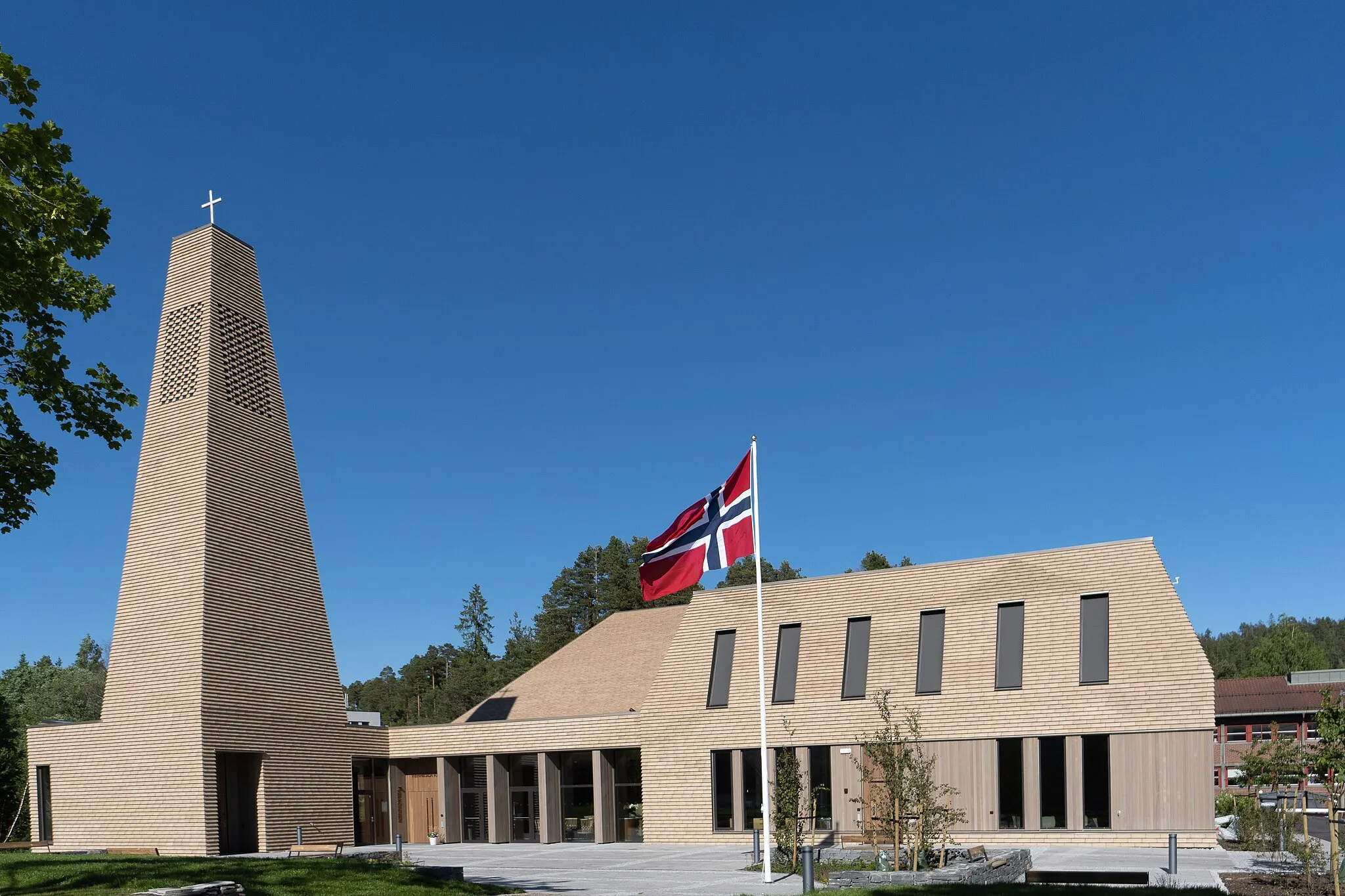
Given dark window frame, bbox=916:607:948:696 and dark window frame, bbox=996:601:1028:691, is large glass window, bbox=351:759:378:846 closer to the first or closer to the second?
dark window frame, bbox=916:607:948:696

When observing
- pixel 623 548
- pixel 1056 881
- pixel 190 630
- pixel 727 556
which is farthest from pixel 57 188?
pixel 623 548

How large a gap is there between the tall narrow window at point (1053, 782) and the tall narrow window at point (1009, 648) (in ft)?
5.25

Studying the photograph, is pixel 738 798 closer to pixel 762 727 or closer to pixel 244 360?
pixel 762 727

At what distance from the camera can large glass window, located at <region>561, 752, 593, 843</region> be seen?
36.2 m

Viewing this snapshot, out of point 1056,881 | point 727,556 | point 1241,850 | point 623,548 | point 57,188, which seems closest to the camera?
point 57,188

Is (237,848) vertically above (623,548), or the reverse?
(623,548)

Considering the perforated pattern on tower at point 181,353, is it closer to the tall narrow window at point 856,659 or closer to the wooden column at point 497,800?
the wooden column at point 497,800

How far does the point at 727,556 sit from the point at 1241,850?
13.4m

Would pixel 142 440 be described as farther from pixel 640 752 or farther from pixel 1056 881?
pixel 1056 881

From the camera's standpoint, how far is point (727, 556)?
22.9 meters

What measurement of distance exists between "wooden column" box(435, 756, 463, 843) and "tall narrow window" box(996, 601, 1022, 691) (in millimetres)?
18541

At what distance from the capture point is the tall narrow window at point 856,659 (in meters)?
31.4

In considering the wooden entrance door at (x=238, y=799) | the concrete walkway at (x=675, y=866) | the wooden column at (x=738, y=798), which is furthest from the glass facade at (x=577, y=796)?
the wooden entrance door at (x=238, y=799)

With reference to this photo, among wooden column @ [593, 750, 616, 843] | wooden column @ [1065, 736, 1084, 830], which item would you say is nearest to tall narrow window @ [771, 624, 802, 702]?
wooden column @ [593, 750, 616, 843]
